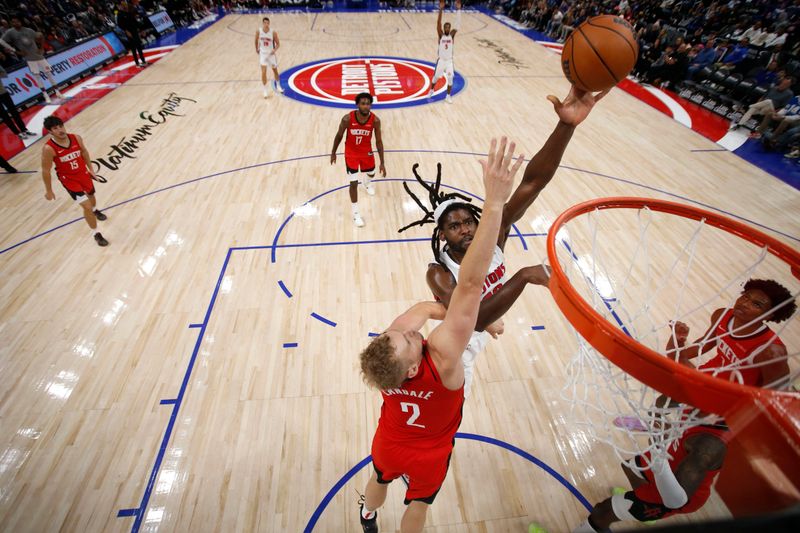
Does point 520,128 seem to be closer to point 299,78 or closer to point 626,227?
point 626,227

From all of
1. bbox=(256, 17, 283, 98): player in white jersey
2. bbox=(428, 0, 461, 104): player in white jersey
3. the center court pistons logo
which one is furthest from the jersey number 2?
bbox=(256, 17, 283, 98): player in white jersey

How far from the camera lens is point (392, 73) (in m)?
12.2

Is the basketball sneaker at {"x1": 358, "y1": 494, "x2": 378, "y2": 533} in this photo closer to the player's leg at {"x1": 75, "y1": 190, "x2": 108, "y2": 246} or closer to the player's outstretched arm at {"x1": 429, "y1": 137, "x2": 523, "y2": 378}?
the player's outstretched arm at {"x1": 429, "y1": 137, "x2": 523, "y2": 378}

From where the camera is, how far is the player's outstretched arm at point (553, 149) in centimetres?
205

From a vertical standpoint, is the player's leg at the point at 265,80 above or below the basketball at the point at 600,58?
below

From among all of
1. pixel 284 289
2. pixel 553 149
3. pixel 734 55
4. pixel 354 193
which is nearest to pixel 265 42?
pixel 354 193

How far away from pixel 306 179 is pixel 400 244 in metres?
2.57

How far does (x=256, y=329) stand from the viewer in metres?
4.31

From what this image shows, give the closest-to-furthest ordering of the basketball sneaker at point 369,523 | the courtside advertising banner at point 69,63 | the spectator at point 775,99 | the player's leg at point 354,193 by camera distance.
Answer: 1. the basketball sneaker at point 369,523
2. the player's leg at point 354,193
3. the spectator at point 775,99
4. the courtside advertising banner at point 69,63

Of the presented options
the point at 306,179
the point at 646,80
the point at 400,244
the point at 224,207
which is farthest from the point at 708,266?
the point at 646,80

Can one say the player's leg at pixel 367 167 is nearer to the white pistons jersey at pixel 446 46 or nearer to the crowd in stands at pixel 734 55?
the white pistons jersey at pixel 446 46

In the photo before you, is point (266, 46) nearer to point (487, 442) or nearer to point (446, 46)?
point (446, 46)

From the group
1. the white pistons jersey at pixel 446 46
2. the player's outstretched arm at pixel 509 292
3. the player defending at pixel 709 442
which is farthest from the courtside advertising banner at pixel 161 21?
the player defending at pixel 709 442

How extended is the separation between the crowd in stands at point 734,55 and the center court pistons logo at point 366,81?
18.1ft
